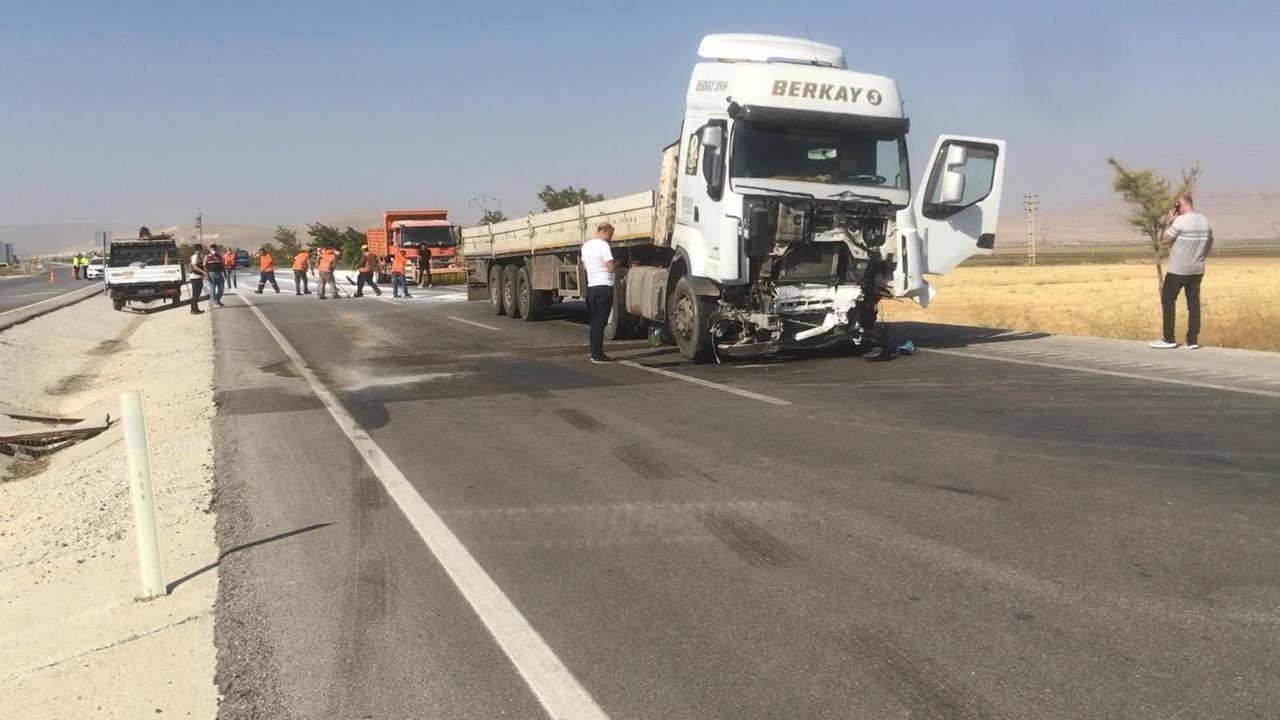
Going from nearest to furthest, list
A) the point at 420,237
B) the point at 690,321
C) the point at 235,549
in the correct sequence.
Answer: the point at 235,549 < the point at 690,321 < the point at 420,237

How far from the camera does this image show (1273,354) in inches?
454

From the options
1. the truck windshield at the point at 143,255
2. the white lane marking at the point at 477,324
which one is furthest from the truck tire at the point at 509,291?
the truck windshield at the point at 143,255

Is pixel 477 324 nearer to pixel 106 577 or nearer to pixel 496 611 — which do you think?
pixel 106 577

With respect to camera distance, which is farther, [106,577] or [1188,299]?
[1188,299]

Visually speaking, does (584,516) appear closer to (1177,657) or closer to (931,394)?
(1177,657)

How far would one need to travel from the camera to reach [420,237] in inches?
1511

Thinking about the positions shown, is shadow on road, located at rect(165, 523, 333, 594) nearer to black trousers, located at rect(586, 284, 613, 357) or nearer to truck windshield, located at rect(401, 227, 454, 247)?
black trousers, located at rect(586, 284, 613, 357)

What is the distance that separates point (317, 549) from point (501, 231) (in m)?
17.2

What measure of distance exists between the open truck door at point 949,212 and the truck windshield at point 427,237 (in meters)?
28.4

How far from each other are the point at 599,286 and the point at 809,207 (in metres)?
2.77

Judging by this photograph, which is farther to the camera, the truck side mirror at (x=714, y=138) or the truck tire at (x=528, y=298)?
the truck tire at (x=528, y=298)

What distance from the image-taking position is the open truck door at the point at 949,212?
11.6 meters

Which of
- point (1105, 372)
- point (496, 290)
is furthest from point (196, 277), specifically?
point (1105, 372)

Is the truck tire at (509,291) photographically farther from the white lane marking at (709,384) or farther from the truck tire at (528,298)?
the white lane marking at (709,384)
